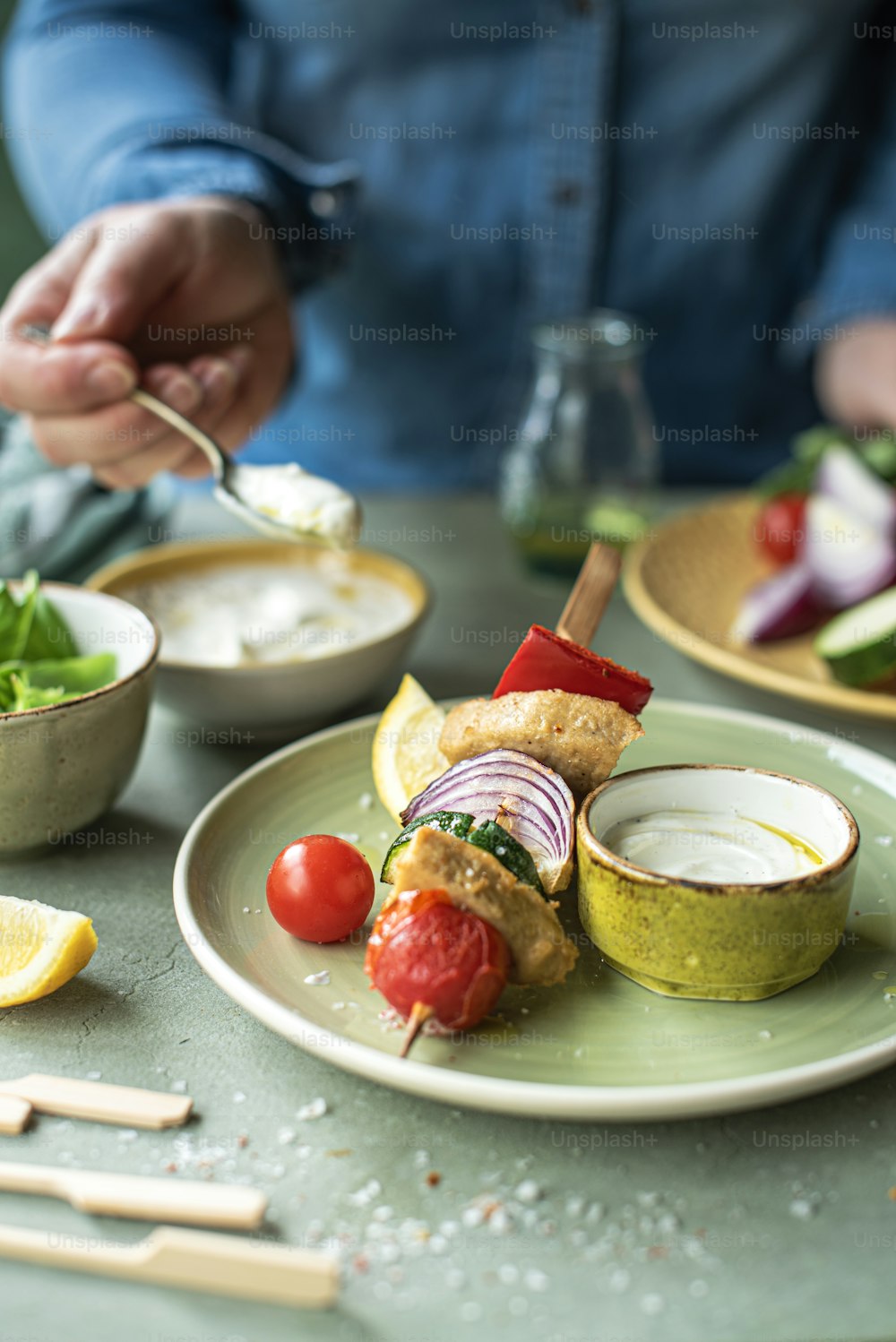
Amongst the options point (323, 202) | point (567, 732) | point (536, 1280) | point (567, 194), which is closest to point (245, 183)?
point (323, 202)

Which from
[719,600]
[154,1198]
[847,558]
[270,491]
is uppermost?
[270,491]

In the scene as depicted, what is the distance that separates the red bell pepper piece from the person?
1239 millimetres

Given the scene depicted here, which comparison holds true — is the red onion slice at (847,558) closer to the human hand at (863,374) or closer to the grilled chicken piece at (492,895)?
the human hand at (863,374)

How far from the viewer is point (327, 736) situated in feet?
6.67

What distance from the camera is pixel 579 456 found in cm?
295

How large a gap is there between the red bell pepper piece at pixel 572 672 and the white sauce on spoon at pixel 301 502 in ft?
1.48

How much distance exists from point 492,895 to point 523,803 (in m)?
0.22

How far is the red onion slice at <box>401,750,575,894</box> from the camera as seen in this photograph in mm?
1618

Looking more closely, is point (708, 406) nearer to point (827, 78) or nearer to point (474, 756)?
Result: point (827, 78)

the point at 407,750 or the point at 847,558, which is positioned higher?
the point at 407,750

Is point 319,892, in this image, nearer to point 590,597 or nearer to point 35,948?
point 35,948

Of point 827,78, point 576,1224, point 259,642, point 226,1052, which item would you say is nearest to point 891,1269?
point 576,1224

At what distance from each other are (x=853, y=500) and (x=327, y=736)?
1.55m

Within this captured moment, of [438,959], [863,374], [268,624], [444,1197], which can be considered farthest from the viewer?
[863,374]
